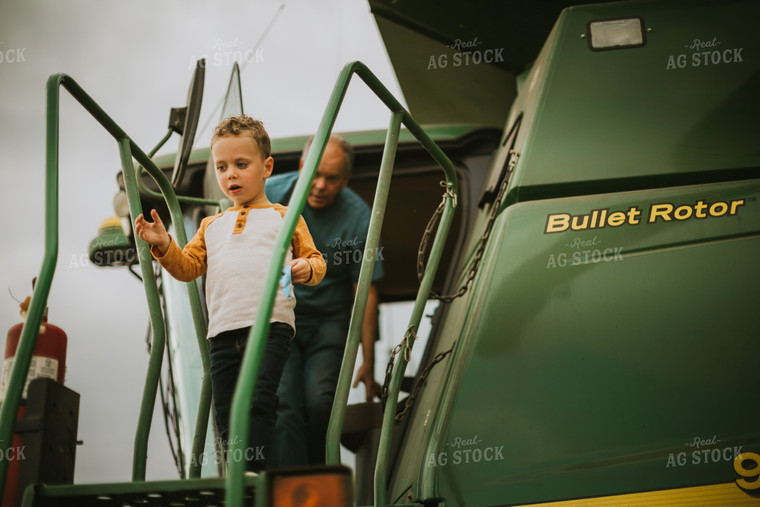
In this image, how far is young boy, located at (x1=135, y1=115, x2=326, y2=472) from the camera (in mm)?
2363

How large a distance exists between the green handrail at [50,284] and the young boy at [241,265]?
0.19 meters

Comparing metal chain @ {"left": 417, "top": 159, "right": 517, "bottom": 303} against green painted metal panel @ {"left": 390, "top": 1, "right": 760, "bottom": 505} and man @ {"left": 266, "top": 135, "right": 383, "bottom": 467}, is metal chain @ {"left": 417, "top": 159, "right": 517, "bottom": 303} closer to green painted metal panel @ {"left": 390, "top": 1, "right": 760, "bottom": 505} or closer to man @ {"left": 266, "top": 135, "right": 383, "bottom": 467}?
green painted metal panel @ {"left": 390, "top": 1, "right": 760, "bottom": 505}

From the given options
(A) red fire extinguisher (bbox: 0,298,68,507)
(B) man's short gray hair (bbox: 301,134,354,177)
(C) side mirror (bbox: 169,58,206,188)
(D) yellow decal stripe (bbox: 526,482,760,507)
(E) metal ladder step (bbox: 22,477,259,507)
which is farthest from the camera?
(B) man's short gray hair (bbox: 301,134,354,177)

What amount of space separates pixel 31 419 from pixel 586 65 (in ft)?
7.61

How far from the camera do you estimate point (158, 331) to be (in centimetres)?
259

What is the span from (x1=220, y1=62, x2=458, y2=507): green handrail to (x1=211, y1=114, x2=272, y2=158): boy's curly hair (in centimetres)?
28

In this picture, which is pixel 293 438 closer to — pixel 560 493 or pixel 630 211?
pixel 560 493

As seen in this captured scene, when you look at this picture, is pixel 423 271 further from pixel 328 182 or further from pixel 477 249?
pixel 328 182

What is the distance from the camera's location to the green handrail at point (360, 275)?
65.7 inches

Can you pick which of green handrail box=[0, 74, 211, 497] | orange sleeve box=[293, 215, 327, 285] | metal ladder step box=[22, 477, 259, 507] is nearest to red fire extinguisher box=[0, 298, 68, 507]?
green handrail box=[0, 74, 211, 497]

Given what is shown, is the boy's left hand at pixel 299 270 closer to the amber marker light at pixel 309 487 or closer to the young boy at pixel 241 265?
the young boy at pixel 241 265

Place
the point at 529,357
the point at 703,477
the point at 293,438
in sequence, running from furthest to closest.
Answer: the point at 293,438 < the point at 529,357 < the point at 703,477

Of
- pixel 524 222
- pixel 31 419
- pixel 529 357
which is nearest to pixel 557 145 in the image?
pixel 524 222

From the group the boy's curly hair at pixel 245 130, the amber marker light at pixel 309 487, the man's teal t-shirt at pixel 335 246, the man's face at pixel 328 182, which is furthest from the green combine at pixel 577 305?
the man's face at pixel 328 182
